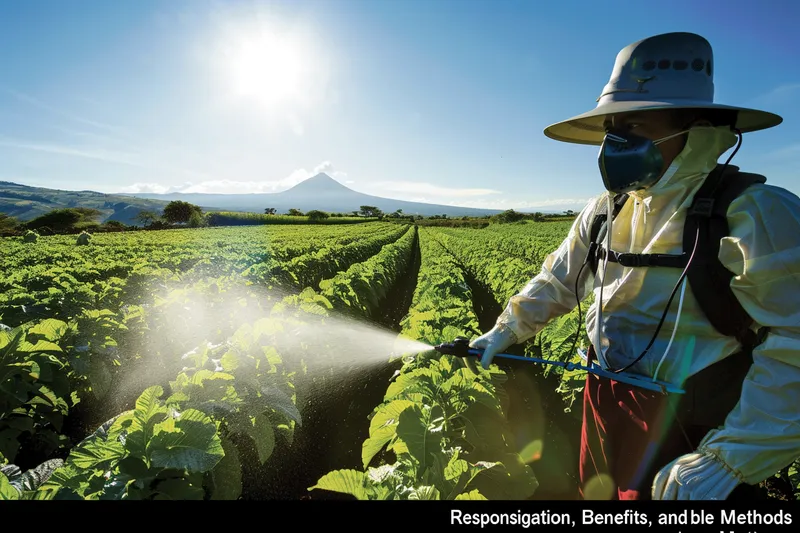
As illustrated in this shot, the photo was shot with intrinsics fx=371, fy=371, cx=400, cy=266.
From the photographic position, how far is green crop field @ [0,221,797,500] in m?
1.87

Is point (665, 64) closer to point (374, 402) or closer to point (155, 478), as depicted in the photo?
point (155, 478)

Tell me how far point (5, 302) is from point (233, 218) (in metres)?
90.1

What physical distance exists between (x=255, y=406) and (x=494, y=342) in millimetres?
1661

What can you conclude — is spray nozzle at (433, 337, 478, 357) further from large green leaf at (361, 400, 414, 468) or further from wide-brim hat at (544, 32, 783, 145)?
wide-brim hat at (544, 32, 783, 145)

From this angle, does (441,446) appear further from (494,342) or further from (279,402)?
(279,402)

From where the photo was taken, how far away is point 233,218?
286 feet

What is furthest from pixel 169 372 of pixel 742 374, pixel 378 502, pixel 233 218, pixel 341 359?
pixel 233 218

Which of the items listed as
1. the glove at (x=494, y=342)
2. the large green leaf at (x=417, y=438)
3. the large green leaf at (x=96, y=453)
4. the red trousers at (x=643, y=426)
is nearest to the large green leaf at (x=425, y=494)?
the large green leaf at (x=417, y=438)

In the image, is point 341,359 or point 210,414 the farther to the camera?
point 341,359

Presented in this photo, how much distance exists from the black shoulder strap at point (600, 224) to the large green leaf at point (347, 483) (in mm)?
1629

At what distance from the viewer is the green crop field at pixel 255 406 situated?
1.87m

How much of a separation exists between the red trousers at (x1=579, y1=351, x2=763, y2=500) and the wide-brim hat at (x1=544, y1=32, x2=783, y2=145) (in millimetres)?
1085

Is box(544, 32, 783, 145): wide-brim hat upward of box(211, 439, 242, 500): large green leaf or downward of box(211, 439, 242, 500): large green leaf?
upward

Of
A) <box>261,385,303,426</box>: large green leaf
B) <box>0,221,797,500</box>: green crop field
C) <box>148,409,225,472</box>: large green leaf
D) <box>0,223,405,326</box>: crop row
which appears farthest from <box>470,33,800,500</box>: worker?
<box>0,223,405,326</box>: crop row
